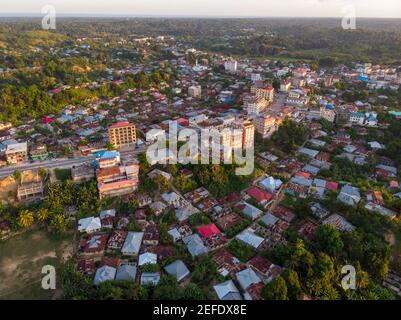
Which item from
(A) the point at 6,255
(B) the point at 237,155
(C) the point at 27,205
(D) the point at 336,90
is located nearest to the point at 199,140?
(B) the point at 237,155

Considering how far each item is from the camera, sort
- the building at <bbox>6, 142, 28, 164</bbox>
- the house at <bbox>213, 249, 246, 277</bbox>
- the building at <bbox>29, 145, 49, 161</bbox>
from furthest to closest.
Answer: the building at <bbox>29, 145, 49, 161</bbox> < the building at <bbox>6, 142, 28, 164</bbox> < the house at <bbox>213, 249, 246, 277</bbox>

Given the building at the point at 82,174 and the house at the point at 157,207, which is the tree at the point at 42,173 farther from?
the house at the point at 157,207

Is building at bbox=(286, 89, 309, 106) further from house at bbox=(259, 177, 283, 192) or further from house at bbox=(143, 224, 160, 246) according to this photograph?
house at bbox=(143, 224, 160, 246)

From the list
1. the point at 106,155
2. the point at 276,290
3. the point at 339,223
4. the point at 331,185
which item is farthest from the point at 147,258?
the point at 331,185

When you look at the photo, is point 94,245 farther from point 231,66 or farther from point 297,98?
point 231,66

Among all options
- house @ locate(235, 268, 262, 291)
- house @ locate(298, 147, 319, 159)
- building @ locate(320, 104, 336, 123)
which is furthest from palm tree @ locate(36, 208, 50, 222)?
building @ locate(320, 104, 336, 123)
